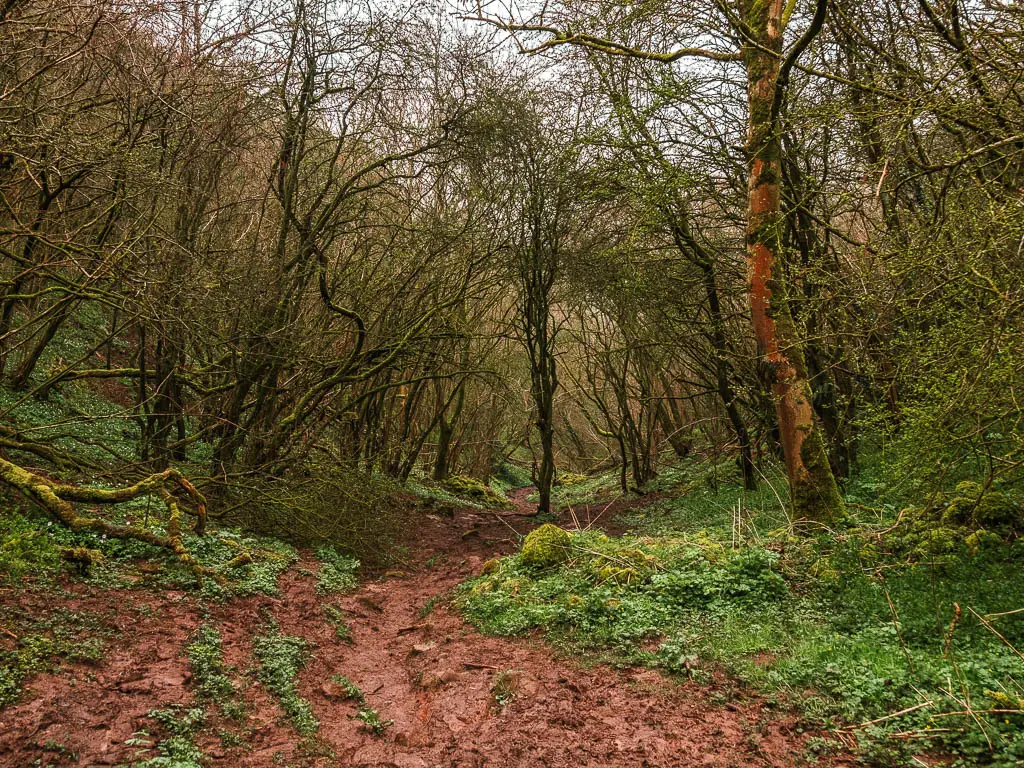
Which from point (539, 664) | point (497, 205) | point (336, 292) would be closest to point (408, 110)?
point (497, 205)

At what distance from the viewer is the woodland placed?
3756 millimetres

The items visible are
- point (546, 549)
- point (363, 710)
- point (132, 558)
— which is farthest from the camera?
point (546, 549)

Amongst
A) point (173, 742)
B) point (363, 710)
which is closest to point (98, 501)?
point (173, 742)

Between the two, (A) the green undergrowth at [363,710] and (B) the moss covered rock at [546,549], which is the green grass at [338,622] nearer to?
(A) the green undergrowth at [363,710]

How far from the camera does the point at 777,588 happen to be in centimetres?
519

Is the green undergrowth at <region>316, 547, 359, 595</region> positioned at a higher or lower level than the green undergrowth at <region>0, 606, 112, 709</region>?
lower

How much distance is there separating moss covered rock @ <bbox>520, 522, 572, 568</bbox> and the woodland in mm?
56

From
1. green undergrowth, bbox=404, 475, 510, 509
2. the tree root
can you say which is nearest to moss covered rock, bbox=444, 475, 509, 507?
green undergrowth, bbox=404, 475, 510, 509

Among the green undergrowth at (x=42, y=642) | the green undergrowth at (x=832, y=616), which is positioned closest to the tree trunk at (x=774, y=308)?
the green undergrowth at (x=832, y=616)

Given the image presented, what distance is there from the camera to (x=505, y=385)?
43.3ft

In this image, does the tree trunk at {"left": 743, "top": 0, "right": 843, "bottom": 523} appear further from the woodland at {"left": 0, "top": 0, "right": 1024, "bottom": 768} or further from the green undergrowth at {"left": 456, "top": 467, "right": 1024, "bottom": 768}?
the green undergrowth at {"left": 456, "top": 467, "right": 1024, "bottom": 768}

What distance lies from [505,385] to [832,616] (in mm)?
9106

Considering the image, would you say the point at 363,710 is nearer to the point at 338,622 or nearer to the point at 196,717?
the point at 196,717

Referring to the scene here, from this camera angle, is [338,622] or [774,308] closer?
[338,622]
